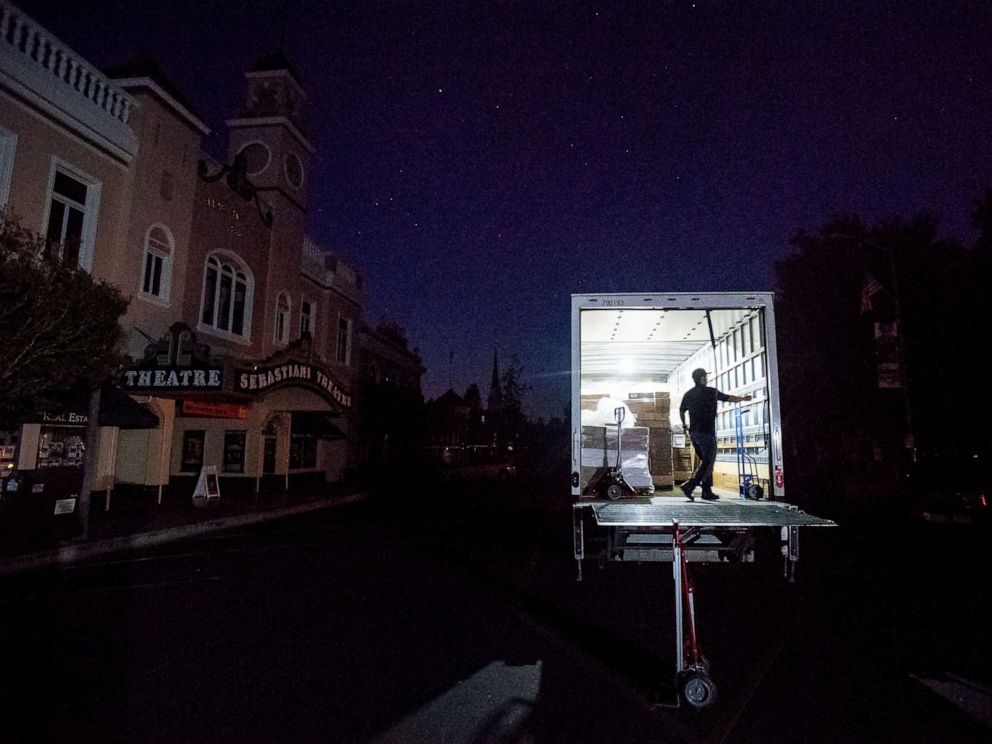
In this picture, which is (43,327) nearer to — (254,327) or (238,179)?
(238,179)

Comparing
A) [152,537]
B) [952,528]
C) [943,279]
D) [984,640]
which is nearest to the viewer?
[984,640]

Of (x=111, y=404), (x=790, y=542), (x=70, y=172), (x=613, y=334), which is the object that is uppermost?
(x=70, y=172)

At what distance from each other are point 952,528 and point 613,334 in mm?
9256

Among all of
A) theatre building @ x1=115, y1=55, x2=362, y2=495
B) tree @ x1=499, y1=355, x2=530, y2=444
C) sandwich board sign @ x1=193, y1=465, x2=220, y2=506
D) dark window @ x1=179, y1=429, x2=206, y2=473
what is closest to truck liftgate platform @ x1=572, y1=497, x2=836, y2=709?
theatre building @ x1=115, y1=55, x2=362, y2=495

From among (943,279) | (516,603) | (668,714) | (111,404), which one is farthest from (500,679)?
(943,279)

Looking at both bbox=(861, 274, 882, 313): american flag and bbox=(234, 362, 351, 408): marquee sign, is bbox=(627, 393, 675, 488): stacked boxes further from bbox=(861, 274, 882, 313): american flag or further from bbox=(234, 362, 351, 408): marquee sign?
bbox=(861, 274, 882, 313): american flag

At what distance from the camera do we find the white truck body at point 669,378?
329 inches

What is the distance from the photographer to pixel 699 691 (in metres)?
4.43

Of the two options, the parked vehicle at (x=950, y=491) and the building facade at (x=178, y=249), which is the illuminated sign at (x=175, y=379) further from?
the parked vehicle at (x=950, y=491)

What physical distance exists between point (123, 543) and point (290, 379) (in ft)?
23.8

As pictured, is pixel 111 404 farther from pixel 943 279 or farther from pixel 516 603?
pixel 943 279

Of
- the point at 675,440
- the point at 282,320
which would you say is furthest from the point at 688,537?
the point at 282,320

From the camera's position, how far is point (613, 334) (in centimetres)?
1022

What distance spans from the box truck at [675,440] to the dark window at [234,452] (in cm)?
1507
